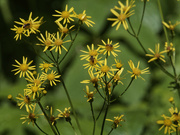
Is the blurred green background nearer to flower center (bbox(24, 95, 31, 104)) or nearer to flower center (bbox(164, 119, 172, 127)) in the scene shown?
flower center (bbox(164, 119, 172, 127))

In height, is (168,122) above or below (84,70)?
below

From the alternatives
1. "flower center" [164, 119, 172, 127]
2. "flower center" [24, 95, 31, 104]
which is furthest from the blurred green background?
"flower center" [24, 95, 31, 104]

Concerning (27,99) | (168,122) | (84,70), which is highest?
(84,70)

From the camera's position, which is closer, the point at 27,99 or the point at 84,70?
the point at 27,99

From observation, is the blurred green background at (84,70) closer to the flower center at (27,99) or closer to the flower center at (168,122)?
the flower center at (168,122)

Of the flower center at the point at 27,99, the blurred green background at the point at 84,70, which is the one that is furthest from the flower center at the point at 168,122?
the flower center at the point at 27,99

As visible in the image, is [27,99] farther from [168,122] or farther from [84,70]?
[84,70]

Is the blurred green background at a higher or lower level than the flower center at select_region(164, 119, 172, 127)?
higher

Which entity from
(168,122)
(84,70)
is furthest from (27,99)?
(84,70)

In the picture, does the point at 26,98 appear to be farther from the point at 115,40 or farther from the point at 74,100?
the point at 115,40

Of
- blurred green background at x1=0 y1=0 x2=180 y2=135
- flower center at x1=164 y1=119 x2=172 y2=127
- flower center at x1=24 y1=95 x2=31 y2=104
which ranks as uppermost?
blurred green background at x1=0 y1=0 x2=180 y2=135
